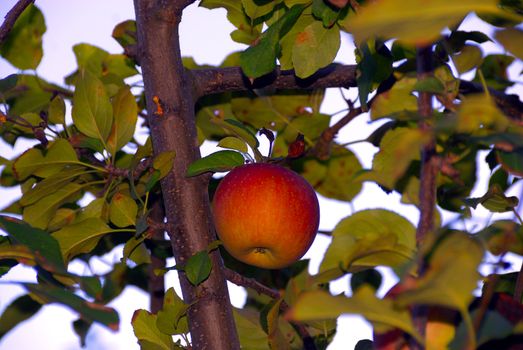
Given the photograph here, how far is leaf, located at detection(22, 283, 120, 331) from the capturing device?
0.88 m

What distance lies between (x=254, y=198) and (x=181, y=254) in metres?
0.22

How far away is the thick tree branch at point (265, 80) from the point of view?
183cm

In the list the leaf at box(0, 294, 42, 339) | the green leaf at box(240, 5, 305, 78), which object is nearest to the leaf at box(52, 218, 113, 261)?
the leaf at box(0, 294, 42, 339)

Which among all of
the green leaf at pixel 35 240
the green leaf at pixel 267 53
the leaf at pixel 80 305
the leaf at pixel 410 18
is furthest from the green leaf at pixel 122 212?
Answer: the leaf at pixel 410 18

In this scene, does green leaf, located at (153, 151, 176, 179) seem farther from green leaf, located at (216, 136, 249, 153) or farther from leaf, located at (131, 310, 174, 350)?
leaf, located at (131, 310, 174, 350)

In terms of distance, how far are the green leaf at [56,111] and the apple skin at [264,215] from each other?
0.48m

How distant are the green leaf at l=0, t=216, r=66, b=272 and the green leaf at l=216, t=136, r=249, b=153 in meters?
0.71

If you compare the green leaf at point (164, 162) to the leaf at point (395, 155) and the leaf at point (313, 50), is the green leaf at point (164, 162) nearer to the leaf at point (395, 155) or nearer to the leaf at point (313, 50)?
the leaf at point (313, 50)

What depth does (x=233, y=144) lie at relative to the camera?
5.80ft

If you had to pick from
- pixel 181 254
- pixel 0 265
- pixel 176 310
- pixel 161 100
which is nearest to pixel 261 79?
pixel 161 100

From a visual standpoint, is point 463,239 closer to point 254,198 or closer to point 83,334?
point 254,198

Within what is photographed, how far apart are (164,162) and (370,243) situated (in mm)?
671

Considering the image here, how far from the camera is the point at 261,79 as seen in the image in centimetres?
188

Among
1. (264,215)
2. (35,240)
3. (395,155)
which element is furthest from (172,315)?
(395,155)
